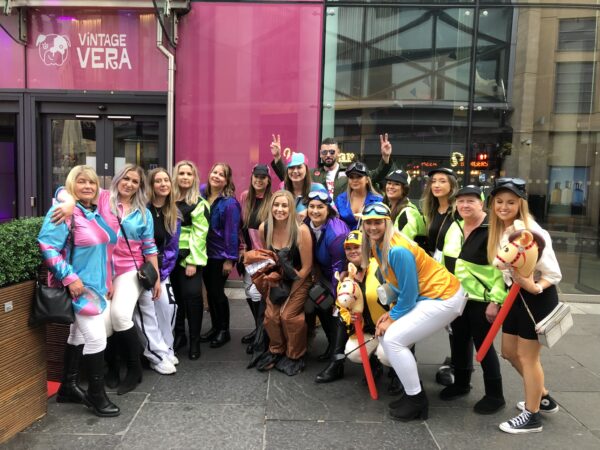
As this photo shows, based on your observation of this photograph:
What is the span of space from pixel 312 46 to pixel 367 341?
4883mm

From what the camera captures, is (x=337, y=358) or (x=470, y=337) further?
(x=337, y=358)

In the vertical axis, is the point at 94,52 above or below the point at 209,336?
above

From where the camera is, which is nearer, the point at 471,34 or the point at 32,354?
the point at 32,354

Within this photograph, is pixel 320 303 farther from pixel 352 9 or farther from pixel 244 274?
pixel 352 9

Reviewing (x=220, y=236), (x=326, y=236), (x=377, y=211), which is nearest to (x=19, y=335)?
(x=220, y=236)

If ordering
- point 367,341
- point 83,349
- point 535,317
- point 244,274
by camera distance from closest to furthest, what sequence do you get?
point 535,317 → point 83,349 → point 367,341 → point 244,274

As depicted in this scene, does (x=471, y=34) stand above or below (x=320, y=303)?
above

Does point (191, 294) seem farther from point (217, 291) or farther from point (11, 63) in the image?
point (11, 63)

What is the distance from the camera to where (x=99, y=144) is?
7805 mm

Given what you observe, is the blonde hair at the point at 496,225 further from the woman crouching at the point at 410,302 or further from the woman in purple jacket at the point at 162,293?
the woman in purple jacket at the point at 162,293

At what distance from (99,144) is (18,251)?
506 centimetres

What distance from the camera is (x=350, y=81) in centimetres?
748

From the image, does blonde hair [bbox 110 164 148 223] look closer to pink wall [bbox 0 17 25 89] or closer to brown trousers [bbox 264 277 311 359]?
brown trousers [bbox 264 277 311 359]

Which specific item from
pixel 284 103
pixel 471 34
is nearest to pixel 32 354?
pixel 284 103
